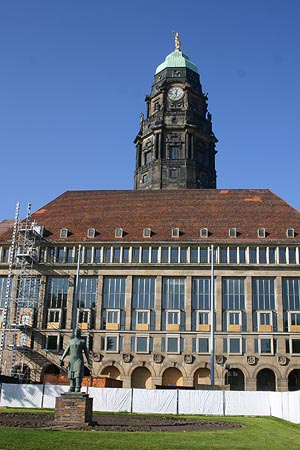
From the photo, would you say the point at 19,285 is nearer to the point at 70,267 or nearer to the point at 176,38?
the point at 70,267

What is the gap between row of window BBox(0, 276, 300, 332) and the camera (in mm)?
64688

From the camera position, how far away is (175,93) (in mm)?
92438

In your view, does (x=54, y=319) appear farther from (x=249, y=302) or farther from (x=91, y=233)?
(x=249, y=302)

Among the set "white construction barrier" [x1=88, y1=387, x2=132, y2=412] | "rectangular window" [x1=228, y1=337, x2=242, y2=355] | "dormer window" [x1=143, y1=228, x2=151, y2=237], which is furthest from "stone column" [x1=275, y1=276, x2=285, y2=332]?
"white construction barrier" [x1=88, y1=387, x2=132, y2=412]

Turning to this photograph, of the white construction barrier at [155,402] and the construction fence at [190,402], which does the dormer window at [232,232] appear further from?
the white construction barrier at [155,402]

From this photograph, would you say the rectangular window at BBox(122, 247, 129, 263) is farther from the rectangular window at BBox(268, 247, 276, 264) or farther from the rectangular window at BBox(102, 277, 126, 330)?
the rectangular window at BBox(268, 247, 276, 264)

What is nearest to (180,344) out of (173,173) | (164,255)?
(164,255)

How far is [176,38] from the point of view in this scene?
10131 centimetres

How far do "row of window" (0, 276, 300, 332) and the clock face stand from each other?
35.4 metres

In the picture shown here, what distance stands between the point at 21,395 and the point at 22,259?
28.5m

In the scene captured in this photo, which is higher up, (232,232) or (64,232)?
(64,232)

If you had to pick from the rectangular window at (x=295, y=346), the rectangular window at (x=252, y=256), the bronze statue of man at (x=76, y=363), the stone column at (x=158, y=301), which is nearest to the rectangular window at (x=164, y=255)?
the stone column at (x=158, y=301)

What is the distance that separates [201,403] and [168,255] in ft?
94.7

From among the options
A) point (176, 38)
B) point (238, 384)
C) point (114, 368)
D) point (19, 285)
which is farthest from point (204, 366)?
point (176, 38)
